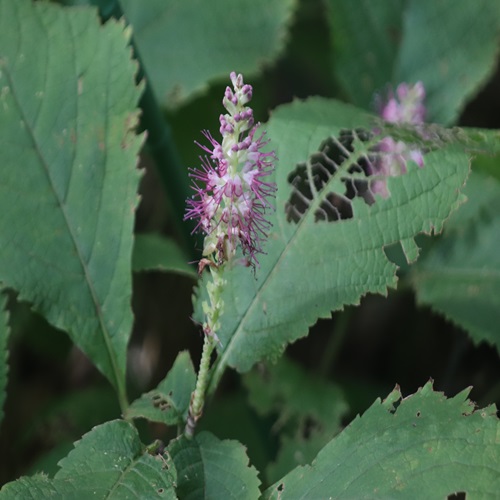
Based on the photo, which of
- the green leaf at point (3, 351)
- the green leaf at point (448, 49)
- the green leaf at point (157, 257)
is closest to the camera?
the green leaf at point (3, 351)

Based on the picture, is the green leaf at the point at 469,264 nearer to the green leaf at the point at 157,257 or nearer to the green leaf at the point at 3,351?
the green leaf at the point at 157,257

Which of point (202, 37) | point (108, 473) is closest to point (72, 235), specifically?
point (108, 473)

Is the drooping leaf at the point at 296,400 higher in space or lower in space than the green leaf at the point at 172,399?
lower

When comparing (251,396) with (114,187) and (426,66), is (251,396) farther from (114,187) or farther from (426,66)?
(426,66)

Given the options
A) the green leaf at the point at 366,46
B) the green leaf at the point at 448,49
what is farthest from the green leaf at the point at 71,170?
the green leaf at the point at 448,49

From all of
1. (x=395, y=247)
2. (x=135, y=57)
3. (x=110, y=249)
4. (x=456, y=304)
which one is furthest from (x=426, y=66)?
(x=110, y=249)

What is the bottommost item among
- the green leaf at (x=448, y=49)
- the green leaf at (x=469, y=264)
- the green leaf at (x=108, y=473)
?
the green leaf at (x=469, y=264)

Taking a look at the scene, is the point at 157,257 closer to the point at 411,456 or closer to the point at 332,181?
the point at 332,181
